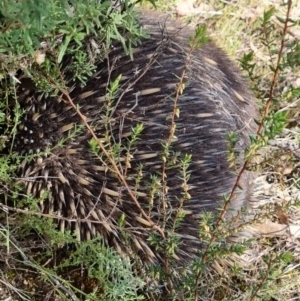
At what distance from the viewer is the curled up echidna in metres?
2.39

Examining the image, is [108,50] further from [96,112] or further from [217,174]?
[217,174]

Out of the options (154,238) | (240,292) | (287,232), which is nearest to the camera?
(154,238)

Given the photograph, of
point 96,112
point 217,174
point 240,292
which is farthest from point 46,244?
point 240,292

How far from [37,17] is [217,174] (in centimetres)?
127

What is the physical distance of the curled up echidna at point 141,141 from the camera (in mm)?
2393

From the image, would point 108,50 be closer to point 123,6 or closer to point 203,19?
point 123,6

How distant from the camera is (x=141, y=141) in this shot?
7.85 ft

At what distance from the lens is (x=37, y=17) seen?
1.34 metres

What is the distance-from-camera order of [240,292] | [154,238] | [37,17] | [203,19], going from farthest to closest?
1. [203,19]
2. [240,292]
3. [154,238]
4. [37,17]

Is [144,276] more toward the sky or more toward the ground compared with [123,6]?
more toward the ground

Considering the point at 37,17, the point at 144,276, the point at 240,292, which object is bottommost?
the point at 240,292

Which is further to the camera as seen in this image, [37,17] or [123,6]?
[123,6]

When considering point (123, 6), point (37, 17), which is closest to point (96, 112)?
point (123, 6)

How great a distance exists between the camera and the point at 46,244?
8.11ft
